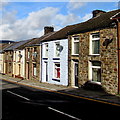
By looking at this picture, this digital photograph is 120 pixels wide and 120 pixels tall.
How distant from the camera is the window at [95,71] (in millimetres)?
15127

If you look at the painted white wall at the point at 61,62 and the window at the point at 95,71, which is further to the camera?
the painted white wall at the point at 61,62

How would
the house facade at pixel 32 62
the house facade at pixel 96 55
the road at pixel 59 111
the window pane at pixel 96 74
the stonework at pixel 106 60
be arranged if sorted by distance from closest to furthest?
the road at pixel 59 111, the stonework at pixel 106 60, the house facade at pixel 96 55, the window pane at pixel 96 74, the house facade at pixel 32 62

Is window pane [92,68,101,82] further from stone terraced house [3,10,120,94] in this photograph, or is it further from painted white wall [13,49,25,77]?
painted white wall [13,49,25,77]

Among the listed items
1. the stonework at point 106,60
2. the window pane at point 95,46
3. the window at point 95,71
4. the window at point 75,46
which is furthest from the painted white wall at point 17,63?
the window pane at point 95,46

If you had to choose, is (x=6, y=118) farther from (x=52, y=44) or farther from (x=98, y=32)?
(x=52, y=44)

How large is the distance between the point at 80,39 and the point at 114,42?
4.25 metres

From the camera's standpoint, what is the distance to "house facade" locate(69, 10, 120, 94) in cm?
1346

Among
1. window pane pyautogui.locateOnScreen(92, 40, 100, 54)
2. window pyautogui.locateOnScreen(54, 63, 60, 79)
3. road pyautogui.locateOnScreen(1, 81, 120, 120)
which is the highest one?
window pane pyautogui.locateOnScreen(92, 40, 100, 54)

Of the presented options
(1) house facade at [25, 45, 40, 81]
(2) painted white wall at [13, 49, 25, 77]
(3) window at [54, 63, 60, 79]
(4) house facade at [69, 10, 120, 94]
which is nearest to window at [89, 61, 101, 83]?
(4) house facade at [69, 10, 120, 94]

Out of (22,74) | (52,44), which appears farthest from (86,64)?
(22,74)

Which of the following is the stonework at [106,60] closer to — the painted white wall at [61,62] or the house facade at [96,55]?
the house facade at [96,55]

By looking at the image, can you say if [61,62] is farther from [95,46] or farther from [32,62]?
[32,62]

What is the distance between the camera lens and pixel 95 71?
611 inches

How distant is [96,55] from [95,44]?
46.8 inches
